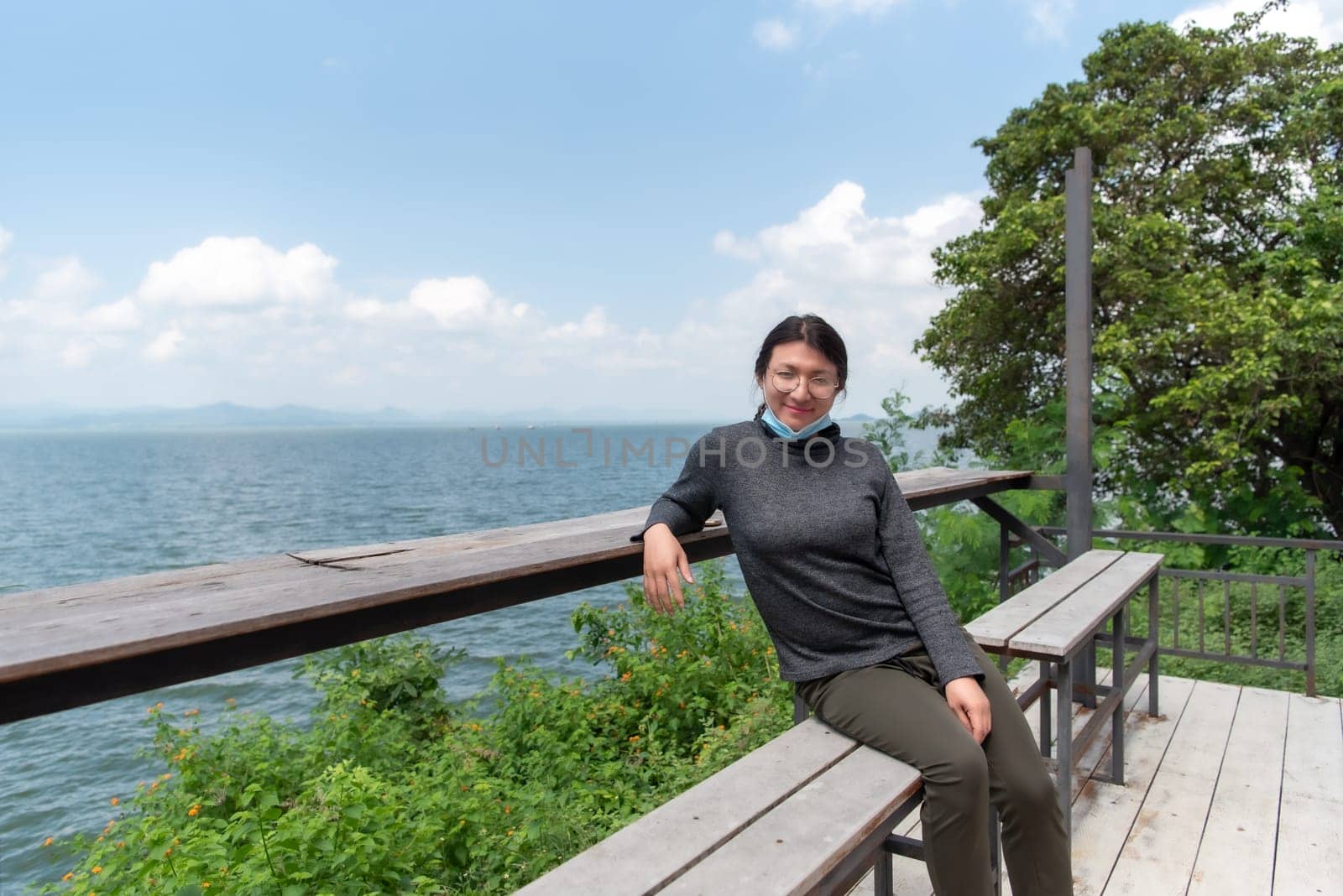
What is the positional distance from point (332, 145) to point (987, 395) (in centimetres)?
4961

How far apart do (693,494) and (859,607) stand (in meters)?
0.40

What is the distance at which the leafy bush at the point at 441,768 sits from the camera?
264 cm

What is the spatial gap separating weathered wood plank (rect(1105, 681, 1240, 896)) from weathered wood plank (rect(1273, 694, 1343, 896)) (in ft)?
0.65

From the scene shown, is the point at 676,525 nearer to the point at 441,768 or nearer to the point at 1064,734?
the point at 1064,734

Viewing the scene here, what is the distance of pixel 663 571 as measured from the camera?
1.53 metres

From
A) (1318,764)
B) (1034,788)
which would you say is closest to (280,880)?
(1034,788)

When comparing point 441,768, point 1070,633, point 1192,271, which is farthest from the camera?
point 1192,271

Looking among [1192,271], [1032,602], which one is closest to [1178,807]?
[1032,602]

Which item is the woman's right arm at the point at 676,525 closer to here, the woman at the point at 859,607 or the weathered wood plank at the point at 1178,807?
the woman at the point at 859,607

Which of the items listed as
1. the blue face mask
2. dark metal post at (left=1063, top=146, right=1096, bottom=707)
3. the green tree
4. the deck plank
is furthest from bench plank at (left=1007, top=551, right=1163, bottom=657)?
the green tree

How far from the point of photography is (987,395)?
9.91 meters

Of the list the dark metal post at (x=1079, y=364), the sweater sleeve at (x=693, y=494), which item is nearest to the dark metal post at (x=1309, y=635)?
the dark metal post at (x=1079, y=364)

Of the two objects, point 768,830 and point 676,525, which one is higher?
point 676,525

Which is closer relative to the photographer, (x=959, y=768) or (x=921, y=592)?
(x=959, y=768)
